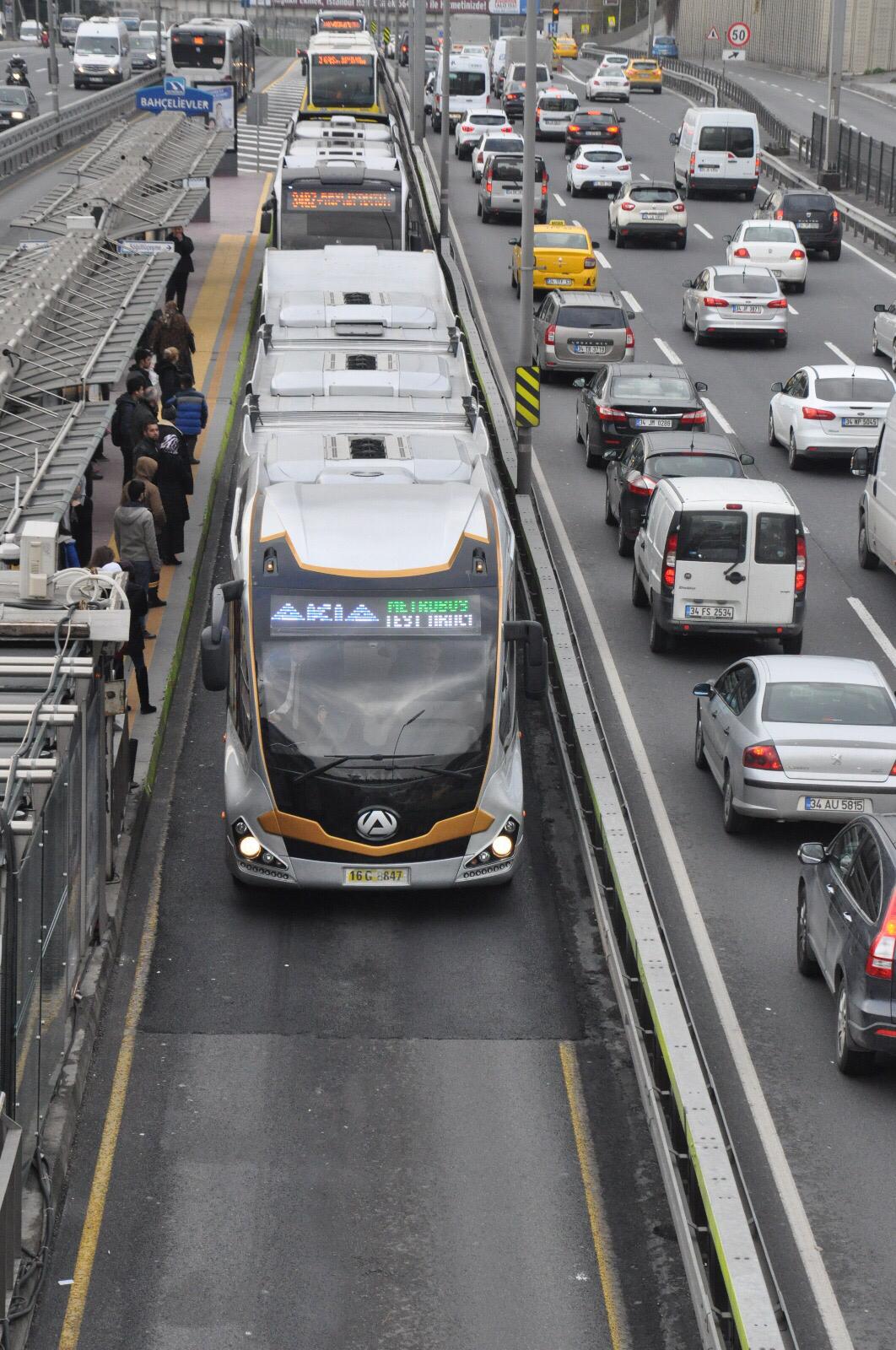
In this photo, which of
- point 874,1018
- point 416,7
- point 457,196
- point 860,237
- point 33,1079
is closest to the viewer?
point 33,1079

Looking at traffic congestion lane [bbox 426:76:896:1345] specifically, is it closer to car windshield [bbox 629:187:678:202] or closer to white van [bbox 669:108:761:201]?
car windshield [bbox 629:187:678:202]

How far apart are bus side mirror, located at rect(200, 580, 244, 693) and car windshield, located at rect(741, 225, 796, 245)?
1216 inches

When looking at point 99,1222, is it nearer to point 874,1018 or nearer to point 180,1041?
point 180,1041

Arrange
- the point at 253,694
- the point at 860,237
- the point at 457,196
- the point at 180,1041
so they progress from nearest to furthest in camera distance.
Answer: the point at 180,1041 < the point at 253,694 < the point at 860,237 < the point at 457,196

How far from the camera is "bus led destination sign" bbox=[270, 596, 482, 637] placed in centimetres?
1509

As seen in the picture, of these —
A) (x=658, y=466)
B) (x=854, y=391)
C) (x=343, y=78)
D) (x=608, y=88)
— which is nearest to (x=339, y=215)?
(x=854, y=391)

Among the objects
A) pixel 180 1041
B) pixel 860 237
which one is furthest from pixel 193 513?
pixel 860 237

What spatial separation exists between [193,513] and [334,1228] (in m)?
15.9

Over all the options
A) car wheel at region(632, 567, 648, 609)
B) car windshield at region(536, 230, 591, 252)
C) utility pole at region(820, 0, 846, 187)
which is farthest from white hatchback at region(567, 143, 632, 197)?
car wheel at region(632, 567, 648, 609)

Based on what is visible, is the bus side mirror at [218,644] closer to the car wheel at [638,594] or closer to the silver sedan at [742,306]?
the car wheel at [638,594]

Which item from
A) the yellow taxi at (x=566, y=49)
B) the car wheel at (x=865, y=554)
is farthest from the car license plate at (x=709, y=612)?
the yellow taxi at (x=566, y=49)

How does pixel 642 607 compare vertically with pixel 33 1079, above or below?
below

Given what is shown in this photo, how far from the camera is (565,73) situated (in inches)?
4203

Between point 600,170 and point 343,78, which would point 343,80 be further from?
point 600,170
